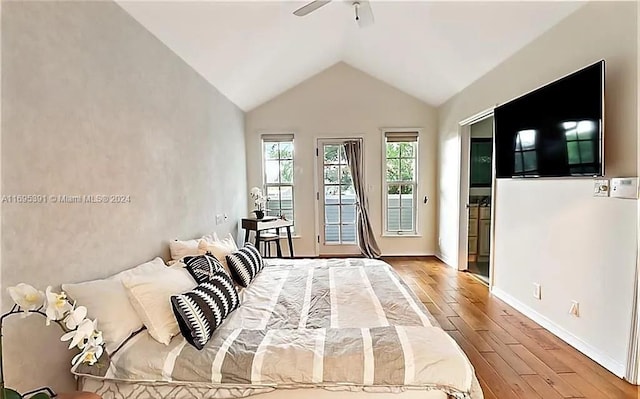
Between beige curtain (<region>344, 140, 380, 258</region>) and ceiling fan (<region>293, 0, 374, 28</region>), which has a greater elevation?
ceiling fan (<region>293, 0, 374, 28</region>)

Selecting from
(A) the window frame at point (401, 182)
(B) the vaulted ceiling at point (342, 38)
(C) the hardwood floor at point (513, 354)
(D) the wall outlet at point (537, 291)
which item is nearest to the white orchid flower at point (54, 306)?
(B) the vaulted ceiling at point (342, 38)

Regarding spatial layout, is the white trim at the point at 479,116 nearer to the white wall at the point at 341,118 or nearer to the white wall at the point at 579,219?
the white wall at the point at 579,219

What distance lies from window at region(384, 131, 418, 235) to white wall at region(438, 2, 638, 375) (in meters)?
2.07

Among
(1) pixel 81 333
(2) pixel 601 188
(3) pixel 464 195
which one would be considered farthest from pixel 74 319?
(3) pixel 464 195

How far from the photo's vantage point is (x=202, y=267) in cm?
247

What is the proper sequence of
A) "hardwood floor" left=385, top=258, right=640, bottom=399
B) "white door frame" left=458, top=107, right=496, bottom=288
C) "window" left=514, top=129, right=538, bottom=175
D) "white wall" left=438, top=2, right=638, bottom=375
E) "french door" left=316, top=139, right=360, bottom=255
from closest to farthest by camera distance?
1. "hardwood floor" left=385, top=258, right=640, bottom=399
2. "white wall" left=438, top=2, right=638, bottom=375
3. "window" left=514, top=129, right=538, bottom=175
4. "white door frame" left=458, top=107, right=496, bottom=288
5. "french door" left=316, top=139, right=360, bottom=255

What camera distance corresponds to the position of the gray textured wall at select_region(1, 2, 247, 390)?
152 cm

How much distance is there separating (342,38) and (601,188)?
11.6ft

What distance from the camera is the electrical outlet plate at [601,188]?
2.44 m

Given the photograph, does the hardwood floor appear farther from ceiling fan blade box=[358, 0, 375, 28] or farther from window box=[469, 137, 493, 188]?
ceiling fan blade box=[358, 0, 375, 28]

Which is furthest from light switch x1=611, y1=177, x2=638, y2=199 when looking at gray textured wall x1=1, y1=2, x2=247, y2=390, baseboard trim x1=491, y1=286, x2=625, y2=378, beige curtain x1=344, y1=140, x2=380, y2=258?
beige curtain x1=344, y1=140, x2=380, y2=258

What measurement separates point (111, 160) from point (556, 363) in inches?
127

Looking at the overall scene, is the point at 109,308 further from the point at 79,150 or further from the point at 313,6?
the point at 313,6

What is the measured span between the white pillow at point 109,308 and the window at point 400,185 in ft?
15.5
